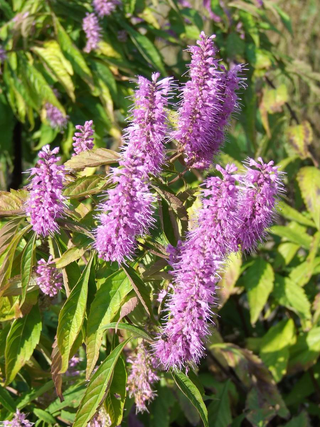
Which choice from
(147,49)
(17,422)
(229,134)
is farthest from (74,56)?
(17,422)

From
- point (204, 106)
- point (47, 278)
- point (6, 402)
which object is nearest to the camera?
point (204, 106)

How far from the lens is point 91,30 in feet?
8.06

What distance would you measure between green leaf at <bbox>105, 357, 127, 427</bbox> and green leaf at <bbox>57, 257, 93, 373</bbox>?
0.37 feet

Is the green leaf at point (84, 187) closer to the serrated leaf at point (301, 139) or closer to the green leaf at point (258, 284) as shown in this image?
the green leaf at point (258, 284)

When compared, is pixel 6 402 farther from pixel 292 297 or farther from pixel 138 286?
pixel 292 297

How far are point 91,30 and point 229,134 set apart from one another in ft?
2.47

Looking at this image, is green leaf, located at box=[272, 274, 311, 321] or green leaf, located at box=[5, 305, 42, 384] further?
green leaf, located at box=[272, 274, 311, 321]

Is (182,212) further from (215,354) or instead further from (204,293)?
(215,354)

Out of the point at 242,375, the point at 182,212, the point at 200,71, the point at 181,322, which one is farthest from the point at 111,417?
the point at 242,375

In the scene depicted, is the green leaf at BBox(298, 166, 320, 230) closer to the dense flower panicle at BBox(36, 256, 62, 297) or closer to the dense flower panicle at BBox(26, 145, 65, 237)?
the dense flower panicle at BBox(36, 256, 62, 297)

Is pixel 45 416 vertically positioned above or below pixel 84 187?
below

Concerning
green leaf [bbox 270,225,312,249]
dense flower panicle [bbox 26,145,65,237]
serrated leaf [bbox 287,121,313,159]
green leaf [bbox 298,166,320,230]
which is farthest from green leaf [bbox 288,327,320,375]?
dense flower panicle [bbox 26,145,65,237]

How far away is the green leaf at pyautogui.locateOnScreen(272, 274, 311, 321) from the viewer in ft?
8.29

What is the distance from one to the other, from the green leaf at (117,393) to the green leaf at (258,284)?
3.95ft
